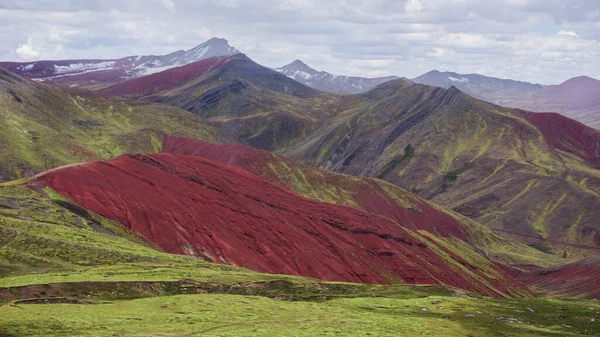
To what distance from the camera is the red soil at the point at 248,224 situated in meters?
89.1

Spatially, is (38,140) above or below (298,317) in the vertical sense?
above

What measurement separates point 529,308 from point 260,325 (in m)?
31.5

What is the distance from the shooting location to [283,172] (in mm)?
178000

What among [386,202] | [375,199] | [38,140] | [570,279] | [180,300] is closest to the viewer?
[180,300]

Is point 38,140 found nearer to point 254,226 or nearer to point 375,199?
point 254,226

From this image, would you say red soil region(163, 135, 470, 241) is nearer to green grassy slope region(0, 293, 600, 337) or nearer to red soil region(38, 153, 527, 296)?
red soil region(38, 153, 527, 296)

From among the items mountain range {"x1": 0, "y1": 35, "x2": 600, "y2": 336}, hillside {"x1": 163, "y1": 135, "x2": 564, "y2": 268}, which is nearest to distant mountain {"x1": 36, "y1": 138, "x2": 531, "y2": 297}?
mountain range {"x1": 0, "y1": 35, "x2": 600, "y2": 336}

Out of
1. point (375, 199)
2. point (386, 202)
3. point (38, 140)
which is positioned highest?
point (38, 140)

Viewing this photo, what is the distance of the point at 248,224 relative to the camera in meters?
103

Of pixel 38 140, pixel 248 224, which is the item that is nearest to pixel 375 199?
pixel 248 224

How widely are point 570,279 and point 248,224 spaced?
84.4 m

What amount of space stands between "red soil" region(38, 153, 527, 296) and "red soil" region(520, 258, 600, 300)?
11.9m

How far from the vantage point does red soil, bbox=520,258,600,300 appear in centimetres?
12800

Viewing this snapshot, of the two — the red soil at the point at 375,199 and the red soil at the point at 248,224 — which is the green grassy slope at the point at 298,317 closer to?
the red soil at the point at 248,224
